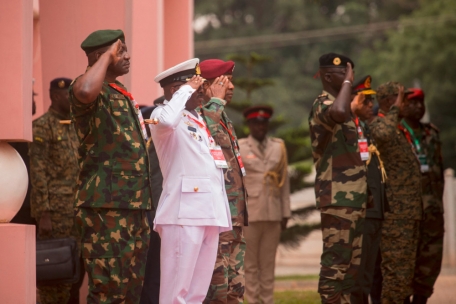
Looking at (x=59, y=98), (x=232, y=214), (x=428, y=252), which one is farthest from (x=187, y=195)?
(x=428, y=252)

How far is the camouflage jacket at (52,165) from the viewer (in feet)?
26.3

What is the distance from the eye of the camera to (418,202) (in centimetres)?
882

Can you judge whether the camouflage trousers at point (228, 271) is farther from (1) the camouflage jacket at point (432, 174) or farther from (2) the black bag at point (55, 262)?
(1) the camouflage jacket at point (432, 174)

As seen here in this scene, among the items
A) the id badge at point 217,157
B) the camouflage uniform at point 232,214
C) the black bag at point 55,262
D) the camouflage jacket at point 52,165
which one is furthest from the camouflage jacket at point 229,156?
the camouflage jacket at point 52,165

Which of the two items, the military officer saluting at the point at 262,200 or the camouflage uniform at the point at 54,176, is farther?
the military officer saluting at the point at 262,200

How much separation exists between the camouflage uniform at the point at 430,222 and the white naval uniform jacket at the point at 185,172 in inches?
155

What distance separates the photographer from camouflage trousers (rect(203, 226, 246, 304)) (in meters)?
6.40

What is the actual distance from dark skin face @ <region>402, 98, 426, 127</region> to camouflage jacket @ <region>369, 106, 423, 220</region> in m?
0.72

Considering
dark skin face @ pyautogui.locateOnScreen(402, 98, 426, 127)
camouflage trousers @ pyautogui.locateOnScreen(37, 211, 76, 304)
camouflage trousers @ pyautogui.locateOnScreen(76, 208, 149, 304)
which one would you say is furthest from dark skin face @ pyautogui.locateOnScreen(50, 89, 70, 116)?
dark skin face @ pyautogui.locateOnScreen(402, 98, 426, 127)

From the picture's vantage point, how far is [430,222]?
960 cm

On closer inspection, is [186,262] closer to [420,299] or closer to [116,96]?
[116,96]

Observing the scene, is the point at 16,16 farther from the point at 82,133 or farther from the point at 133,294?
the point at 133,294

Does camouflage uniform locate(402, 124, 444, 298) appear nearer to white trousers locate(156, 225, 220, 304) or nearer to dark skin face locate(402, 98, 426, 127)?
dark skin face locate(402, 98, 426, 127)

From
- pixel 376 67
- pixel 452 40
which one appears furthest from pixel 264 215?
pixel 376 67
